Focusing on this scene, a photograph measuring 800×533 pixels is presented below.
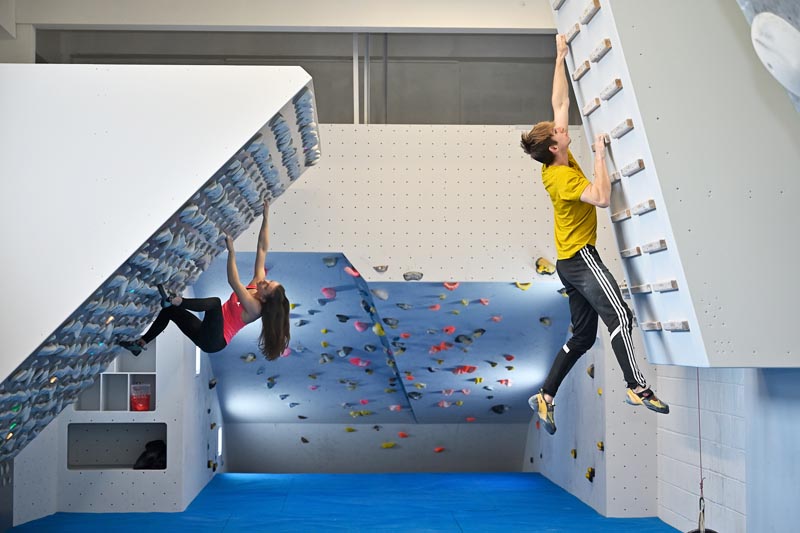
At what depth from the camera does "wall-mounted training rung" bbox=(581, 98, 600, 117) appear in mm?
3666

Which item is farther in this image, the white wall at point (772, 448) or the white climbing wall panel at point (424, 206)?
the white climbing wall panel at point (424, 206)

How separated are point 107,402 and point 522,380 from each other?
148 inches

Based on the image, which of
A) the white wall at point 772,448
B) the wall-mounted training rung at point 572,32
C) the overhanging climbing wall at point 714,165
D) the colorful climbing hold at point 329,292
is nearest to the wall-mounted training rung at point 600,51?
the overhanging climbing wall at point 714,165

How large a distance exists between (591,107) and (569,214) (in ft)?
1.78

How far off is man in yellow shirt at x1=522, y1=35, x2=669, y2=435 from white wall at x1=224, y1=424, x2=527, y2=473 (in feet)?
17.6

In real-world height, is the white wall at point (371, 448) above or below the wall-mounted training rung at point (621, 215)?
below

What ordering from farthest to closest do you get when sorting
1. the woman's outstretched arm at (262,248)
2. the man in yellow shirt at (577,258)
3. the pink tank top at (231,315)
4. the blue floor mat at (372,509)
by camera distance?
the blue floor mat at (372,509) → the pink tank top at (231,315) → the woman's outstretched arm at (262,248) → the man in yellow shirt at (577,258)

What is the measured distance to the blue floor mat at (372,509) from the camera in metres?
6.68

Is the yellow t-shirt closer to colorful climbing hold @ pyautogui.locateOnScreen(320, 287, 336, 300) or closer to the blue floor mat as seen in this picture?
the blue floor mat

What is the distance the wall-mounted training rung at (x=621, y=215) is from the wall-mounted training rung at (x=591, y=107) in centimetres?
Answer: 43

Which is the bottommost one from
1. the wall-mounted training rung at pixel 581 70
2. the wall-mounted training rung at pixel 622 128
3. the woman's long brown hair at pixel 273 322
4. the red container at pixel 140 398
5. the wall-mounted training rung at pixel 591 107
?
the red container at pixel 140 398

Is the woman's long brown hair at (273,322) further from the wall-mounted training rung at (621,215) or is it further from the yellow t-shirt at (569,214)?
the wall-mounted training rung at (621,215)

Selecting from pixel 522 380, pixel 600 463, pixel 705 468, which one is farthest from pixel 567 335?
pixel 705 468

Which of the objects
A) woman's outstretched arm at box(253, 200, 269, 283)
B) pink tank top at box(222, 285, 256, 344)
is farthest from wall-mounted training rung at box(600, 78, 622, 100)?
pink tank top at box(222, 285, 256, 344)
